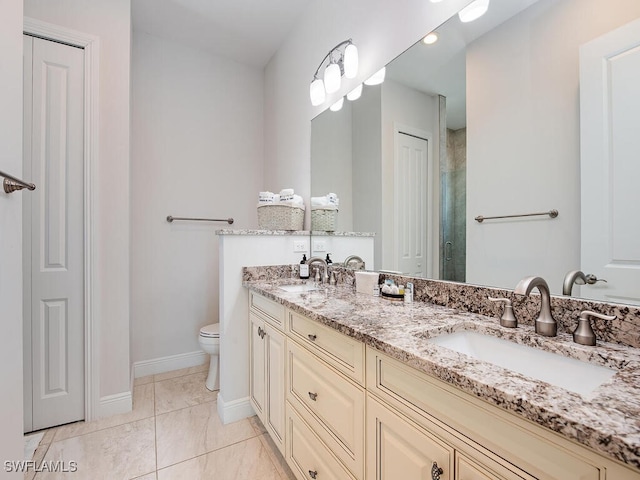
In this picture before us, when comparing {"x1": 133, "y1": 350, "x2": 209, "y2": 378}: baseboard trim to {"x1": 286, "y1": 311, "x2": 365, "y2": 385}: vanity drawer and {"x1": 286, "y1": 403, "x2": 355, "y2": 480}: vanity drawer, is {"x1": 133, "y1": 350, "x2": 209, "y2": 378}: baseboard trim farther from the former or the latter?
{"x1": 286, "y1": 311, "x2": 365, "y2": 385}: vanity drawer

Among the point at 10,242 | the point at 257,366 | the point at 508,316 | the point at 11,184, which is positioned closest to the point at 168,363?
the point at 257,366

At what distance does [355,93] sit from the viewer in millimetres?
1790

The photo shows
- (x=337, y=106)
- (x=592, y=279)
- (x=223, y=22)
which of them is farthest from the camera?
(x=223, y=22)

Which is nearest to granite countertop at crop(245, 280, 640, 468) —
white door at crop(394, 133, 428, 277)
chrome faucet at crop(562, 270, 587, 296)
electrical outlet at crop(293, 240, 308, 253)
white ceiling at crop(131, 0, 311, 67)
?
chrome faucet at crop(562, 270, 587, 296)

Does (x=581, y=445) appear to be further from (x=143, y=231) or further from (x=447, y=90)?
(x=143, y=231)

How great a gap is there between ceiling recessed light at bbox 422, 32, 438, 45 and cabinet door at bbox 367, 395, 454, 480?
145cm

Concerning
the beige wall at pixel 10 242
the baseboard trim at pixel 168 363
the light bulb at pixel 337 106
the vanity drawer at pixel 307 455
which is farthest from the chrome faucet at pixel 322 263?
the baseboard trim at pixel 168 363

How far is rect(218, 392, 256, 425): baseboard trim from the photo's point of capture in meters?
1.78

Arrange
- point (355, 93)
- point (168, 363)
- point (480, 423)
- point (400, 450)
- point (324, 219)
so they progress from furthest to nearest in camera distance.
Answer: point (168, 363) < point (324, 219) < point (355, 93) < point (400, 450) < point (480, 423)

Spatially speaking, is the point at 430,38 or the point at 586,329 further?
the point at 430,38

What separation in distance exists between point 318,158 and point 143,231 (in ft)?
5.20

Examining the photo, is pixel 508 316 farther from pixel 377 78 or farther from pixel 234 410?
pixel 234 410

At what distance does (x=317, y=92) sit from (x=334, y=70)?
0.67 ft

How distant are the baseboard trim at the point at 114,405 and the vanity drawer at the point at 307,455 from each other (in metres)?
1.26
